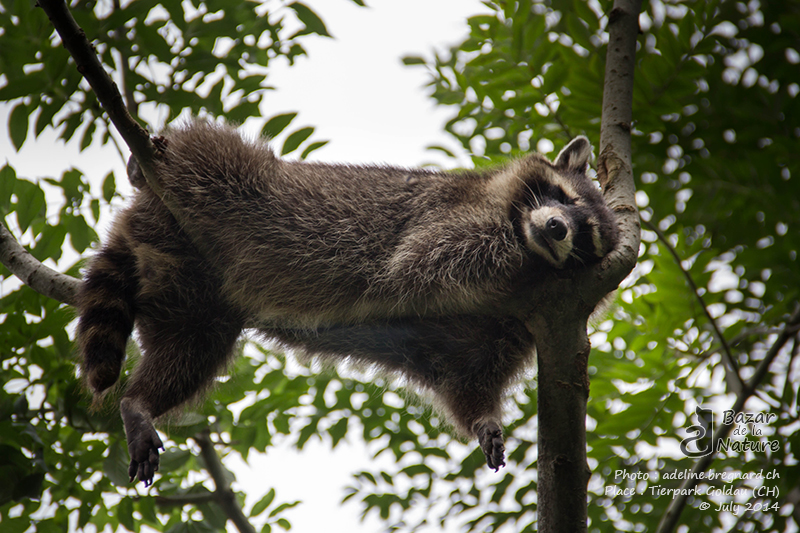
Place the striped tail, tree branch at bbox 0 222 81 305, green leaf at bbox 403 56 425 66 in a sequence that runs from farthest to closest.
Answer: green leaf at bbox 403 56 425 66 → tree branch at bbox 0 222 81 305 → the striped tail

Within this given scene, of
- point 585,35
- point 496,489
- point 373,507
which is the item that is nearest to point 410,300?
point 496,489

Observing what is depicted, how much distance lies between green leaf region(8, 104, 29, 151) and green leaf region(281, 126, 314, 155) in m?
1.27

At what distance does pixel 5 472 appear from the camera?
2584mm

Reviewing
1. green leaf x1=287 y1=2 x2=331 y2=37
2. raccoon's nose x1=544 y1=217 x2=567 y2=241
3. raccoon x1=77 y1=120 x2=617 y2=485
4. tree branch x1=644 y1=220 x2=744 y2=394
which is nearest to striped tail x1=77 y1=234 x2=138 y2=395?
raccoon x1=77 y1=120 x2=617 y2=485

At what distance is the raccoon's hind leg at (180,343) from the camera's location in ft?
9.48

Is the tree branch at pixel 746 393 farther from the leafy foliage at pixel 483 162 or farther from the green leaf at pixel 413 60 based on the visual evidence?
the green leaf at pixel 413 60

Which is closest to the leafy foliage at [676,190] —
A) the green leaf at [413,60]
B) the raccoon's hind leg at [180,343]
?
the green leaf at [413,60]

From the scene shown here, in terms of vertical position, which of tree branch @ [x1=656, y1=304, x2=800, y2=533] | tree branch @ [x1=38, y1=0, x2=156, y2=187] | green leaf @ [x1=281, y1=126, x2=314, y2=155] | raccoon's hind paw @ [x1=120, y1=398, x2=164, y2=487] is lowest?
raccoon's hind paw @ [x1=120, y1=398, x2=164, y2=487]

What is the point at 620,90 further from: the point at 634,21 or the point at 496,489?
the point at 496,489

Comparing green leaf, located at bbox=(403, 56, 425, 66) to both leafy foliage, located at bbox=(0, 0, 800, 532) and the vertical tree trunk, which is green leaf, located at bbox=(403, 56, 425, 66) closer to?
leafy foliage, located at bbox=(0, 0, 800, 532)

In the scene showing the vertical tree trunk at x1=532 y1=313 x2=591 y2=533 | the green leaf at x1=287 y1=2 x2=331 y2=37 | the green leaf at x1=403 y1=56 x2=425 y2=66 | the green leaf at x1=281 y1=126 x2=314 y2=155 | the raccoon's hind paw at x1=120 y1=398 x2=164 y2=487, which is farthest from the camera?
the green leaf at x1=403 y1=56 x2=425 y2=66

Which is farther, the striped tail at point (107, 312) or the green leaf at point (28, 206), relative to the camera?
the green leaf at point (28, 206)

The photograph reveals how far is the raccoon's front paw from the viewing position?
8.39 ft

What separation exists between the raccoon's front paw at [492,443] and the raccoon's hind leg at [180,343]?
134 cm
